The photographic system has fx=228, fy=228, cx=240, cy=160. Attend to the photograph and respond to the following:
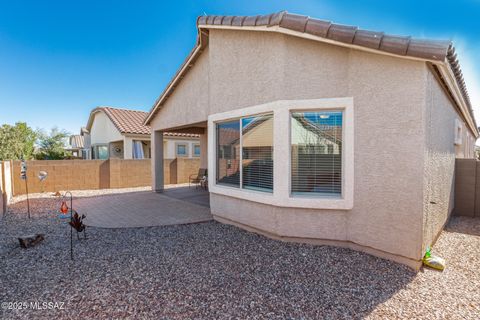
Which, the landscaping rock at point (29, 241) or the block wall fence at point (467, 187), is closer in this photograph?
the landscaping rock at point (29, 241)

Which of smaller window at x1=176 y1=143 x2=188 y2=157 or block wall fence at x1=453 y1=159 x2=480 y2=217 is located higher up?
smaller window at x1=176 y1=143 x2=188 y2=157

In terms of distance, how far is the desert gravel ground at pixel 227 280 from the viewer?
321 centimetres

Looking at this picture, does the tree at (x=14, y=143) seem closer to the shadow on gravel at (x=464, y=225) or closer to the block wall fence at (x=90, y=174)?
the block wall fence at (x=90, y=174)

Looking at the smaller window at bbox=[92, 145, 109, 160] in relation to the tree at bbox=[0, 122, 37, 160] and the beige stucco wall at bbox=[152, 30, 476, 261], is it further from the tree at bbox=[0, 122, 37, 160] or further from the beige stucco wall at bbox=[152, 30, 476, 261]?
the beige stucco wall at bbox=[152, 30, 476, 261]

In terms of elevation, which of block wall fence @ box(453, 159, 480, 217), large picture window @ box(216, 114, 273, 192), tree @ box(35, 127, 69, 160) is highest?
tree @ box(35, 127, 69, 160)

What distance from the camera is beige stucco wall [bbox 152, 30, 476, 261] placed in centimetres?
437

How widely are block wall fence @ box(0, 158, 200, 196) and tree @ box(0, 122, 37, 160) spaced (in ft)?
30.7

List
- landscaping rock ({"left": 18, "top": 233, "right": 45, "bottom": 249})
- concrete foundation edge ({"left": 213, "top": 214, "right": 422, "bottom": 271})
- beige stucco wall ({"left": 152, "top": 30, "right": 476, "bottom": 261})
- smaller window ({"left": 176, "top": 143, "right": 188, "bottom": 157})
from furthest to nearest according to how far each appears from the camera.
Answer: smaller window ({"left": 176, "top": 143, "right": 188, "bottom": 157}) → landscaping rock ({"left": 18, "top": 233, "right": 45, "bottom": 249}) → concrete foundation edge ({"left": 213, "top": 214, "right": 422, "bottom": 271}) → beige stucco wall ({"left": 152, "top": 30, "right": 476, "bottom": 261})

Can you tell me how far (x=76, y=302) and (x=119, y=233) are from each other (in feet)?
11.0

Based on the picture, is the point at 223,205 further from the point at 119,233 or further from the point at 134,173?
the point at 134,173

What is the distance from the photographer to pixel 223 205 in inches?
290

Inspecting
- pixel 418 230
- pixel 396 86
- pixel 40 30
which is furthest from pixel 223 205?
pixel 40 30

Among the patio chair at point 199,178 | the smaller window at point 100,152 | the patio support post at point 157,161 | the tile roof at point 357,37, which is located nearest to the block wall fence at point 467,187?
the tile roof at point 357,37

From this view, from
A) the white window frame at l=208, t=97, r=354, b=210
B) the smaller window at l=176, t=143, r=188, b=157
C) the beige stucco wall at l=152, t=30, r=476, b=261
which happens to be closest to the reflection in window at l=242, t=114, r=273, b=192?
the white window frame at l=208, t=97, r=354, b=210
